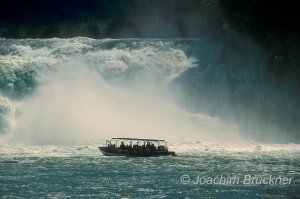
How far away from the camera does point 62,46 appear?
116750 mm

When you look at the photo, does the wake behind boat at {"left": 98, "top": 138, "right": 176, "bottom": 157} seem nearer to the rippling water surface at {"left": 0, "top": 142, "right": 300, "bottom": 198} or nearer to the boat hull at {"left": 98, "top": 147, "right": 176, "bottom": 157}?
the boat hull at {"left": 98, "top": 147, "right": 176, "bottom": 157}

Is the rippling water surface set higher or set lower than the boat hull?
lower

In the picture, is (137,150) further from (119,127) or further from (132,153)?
(119,127)

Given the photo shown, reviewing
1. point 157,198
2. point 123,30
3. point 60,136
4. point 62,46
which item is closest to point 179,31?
point 123,30

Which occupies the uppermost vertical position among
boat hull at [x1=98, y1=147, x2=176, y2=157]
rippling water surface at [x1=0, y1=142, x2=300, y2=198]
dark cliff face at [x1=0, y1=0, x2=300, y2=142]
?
dark cliff face at [x1=0, y1=0, x2=300, y2=142]

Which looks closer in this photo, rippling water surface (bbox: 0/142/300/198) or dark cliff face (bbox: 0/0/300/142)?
rippling water surface (bbox: 0/142/300/198)

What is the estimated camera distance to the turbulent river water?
2817 inches

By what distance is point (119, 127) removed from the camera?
10044 cm

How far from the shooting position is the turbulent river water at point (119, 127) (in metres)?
71.6

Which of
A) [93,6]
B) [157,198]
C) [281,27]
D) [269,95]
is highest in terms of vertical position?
[93,6]

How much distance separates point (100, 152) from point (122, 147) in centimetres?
229

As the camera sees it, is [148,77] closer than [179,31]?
Yes

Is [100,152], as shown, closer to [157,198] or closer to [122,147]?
[122,147]

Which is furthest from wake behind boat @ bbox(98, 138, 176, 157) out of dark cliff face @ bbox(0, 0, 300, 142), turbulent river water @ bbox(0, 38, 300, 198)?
dark cliff face @ bbox(0, 0, 300, 142)
